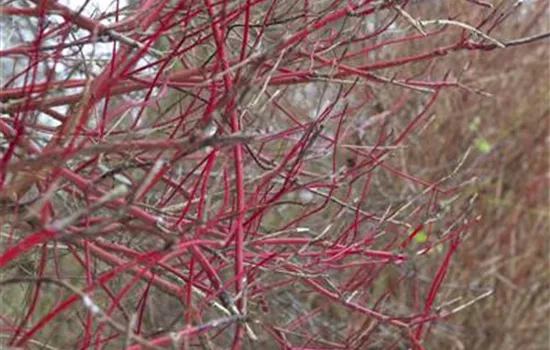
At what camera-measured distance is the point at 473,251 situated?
8523mm

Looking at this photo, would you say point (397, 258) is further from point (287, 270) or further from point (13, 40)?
point (13, 40)

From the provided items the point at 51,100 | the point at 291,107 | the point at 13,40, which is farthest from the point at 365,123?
the point at 51,100

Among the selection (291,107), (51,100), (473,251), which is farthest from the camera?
(473,251)

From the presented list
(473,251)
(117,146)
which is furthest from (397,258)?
(473,251)

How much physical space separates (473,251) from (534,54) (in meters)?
1.71

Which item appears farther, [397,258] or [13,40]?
[13,40]

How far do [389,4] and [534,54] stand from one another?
6076 millimetres

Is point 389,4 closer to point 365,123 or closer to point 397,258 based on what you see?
point 397,258

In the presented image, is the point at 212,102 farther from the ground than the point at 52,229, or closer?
farther from the ground

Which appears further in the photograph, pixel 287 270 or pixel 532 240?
pixel 532 240

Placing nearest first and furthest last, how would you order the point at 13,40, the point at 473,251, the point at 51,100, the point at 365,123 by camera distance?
the point at 51,100, the point at 13,40, the point at 365,123, the point at 473,251

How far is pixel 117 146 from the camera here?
1963 millimetres

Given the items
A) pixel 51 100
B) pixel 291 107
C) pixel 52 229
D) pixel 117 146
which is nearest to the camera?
pixel 52 229

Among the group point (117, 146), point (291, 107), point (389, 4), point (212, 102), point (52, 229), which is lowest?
point (52, 229)
